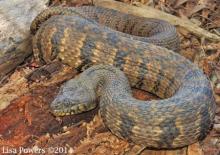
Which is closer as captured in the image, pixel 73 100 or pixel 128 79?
pixel 73 100

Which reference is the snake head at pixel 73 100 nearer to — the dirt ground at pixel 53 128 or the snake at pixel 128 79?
the snake at pixel 128 79

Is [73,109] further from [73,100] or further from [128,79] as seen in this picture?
[128,79]

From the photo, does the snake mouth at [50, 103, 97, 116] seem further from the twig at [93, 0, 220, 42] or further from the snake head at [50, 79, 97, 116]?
the twig at [93, 0, 220, 42]

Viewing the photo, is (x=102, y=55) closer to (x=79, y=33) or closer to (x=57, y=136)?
(x=79, y=33)

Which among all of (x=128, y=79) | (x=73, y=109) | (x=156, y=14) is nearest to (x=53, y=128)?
(x=73, y=109)

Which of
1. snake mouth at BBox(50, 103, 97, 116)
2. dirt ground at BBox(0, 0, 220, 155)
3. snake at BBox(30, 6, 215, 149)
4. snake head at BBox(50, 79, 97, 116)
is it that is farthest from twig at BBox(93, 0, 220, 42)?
snake mouth at BBox(50, 103, 97, 116)

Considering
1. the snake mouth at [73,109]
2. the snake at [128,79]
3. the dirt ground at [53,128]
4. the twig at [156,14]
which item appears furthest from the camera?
the twig at [156,14]

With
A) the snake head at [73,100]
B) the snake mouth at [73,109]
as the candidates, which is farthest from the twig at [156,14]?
the snake mouth at [73,109]

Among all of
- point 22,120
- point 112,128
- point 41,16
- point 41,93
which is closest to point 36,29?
point 41,16
